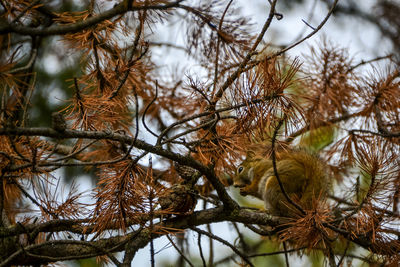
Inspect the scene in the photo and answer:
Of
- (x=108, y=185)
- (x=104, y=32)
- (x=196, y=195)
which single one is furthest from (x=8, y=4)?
(x=196, y=195)

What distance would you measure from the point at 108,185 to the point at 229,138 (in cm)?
51

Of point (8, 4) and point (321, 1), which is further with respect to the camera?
point (321, 1)

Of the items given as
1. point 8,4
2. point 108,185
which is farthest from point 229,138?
point 8,4

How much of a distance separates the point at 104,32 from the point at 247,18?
2.33 feet

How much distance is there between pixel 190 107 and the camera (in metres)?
2.46

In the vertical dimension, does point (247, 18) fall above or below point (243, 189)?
above

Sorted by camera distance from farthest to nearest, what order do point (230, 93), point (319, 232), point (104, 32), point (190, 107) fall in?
1. point (190, 107)
2. point (104, 32)
3. point (319, 232)
4. point (230, 93)

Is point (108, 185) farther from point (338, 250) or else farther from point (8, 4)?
point (338, 250)

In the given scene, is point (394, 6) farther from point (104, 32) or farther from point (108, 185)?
point (108, 185)

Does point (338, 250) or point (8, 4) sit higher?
point (8, 4)

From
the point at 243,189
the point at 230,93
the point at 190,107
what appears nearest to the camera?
the point at 230,93

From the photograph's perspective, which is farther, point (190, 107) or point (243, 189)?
point (243, 189)

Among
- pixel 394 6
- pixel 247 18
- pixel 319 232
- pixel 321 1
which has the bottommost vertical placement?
pixel 319 232

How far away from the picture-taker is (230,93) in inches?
65.9
